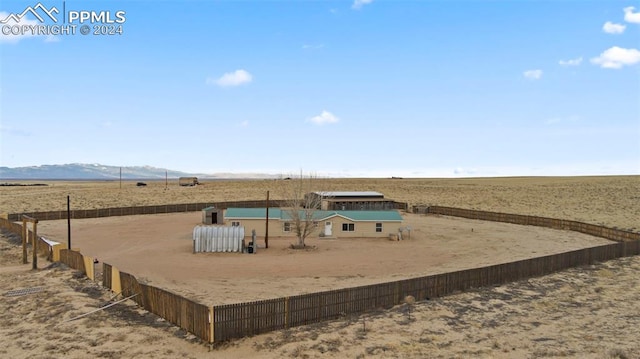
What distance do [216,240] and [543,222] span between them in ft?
117

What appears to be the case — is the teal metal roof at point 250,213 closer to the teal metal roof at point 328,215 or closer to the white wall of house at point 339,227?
the teal metal roof at point 328,215

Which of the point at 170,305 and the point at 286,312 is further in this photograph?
the point at 170,305

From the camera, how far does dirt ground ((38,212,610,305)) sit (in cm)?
2552

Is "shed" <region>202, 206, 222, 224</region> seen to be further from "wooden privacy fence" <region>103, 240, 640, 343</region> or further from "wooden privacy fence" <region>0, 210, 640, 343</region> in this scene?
"wooden privacy fence" <region>103, 240, 640, 343</region>

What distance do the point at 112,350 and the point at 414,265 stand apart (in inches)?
821

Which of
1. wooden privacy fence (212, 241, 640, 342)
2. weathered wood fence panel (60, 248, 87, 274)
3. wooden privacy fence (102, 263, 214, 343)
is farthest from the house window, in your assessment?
wooden privacy fence (102, 263, 214, 343)

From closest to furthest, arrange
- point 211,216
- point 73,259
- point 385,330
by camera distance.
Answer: point 385,330 < point 73,259 < point 211,216

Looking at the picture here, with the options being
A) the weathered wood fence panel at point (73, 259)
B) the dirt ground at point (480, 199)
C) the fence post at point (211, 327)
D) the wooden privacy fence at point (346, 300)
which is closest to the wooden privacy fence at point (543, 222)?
the dirt ground at point (480, 199)

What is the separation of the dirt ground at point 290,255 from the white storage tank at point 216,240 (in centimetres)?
96

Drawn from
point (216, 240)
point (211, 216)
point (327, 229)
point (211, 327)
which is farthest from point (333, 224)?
point (211, 327)

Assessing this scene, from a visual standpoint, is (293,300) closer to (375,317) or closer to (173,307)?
(375,317)

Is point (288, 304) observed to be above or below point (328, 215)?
below

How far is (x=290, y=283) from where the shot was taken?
25516 mm

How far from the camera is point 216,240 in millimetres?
35625
